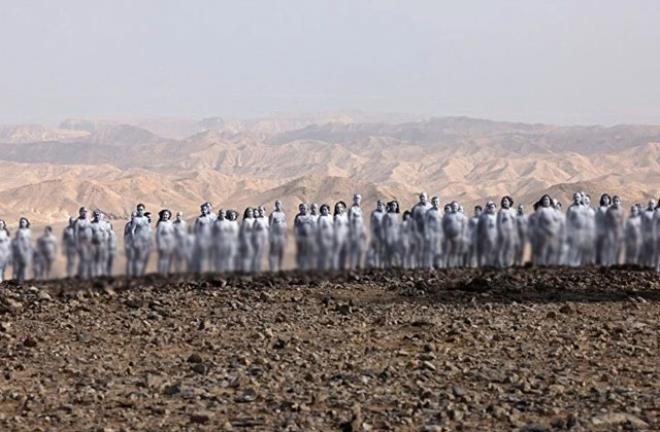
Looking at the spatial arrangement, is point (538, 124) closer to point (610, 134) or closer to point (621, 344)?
point (610, 134)

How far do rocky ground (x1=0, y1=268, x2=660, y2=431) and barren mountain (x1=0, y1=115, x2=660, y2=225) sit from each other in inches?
1821

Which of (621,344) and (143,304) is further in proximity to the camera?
(143,304)

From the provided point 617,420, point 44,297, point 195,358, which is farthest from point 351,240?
point 617,420

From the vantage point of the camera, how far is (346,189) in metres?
68.9

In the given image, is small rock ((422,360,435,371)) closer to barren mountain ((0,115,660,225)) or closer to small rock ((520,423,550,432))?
small rock ((520,423,550,432))

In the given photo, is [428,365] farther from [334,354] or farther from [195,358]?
[195,358]

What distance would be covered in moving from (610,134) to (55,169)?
267 feet

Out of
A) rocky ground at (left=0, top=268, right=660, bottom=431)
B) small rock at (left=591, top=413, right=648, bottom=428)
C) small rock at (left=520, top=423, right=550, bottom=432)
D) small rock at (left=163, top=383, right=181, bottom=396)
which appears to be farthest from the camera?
small rock at (left=163, top=383, right=181, bottom=396)

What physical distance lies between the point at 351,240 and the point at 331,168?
10132cm

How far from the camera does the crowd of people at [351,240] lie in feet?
70.8

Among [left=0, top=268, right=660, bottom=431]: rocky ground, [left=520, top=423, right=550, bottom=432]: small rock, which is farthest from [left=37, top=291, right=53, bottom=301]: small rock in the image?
[left=520, top=423, right=550, bottom=432]: small rock

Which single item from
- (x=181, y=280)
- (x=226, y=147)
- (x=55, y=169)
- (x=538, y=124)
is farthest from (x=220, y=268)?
(x=538, y=124)

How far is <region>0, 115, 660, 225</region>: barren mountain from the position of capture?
73.1 metres

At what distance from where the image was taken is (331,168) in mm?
123688
